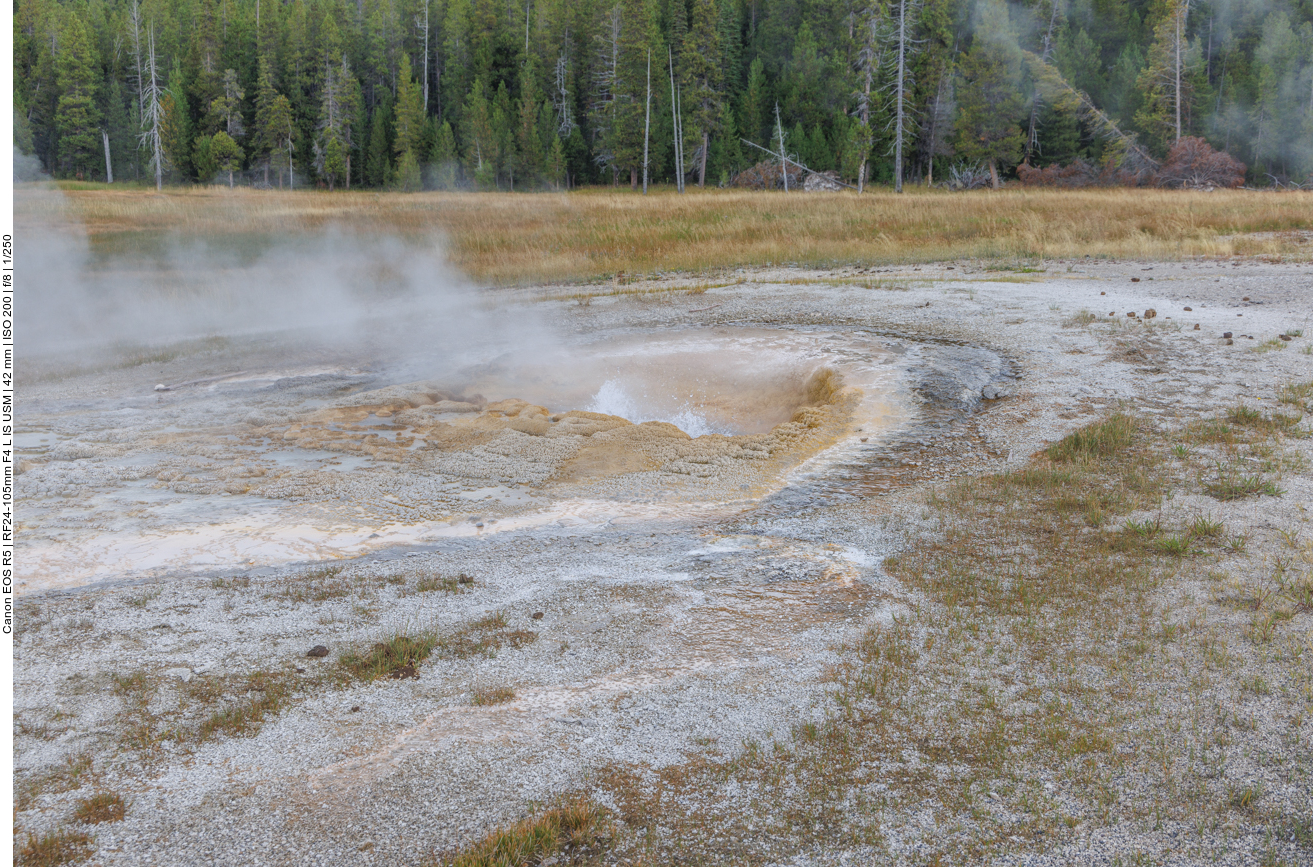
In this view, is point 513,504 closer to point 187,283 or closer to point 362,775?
point 362,775

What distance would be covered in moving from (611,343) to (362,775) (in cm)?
821

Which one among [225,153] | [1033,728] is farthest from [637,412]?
[225,153]

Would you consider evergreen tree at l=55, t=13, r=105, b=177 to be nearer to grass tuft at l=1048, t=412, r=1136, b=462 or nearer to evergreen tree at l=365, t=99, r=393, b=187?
evergreen tree at l=365, t=99, r=393, b=187

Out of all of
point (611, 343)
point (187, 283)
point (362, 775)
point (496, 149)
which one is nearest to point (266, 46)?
point (496, 149)

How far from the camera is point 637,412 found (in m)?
9.15

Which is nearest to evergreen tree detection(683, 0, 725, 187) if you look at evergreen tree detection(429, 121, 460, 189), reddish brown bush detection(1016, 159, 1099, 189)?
evergreen tree detection(429, 121, 460, 189)

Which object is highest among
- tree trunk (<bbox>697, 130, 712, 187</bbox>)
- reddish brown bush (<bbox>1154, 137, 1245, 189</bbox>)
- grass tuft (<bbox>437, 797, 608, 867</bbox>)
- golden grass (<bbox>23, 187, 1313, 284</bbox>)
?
tree trunk (<bbox>697, 130, 712, 187</bbox>)

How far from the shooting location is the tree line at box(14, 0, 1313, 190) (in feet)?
144

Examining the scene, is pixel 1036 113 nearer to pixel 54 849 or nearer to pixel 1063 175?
pixel 1063 175

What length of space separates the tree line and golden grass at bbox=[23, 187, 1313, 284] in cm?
1777

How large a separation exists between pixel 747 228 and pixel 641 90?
33.2m

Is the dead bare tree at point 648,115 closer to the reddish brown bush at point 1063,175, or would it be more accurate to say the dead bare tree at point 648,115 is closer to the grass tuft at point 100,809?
the reddish brown bush at point 1063,175

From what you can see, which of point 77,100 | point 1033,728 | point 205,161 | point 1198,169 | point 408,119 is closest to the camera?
point 1033,728

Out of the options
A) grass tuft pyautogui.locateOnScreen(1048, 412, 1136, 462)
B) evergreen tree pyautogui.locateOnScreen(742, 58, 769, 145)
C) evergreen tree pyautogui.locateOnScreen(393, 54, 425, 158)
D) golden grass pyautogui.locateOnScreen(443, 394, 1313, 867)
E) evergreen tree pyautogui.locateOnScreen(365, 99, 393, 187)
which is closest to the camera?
golden grass pyautogui.locateOnScreen(443, 394, 1313, 867)
